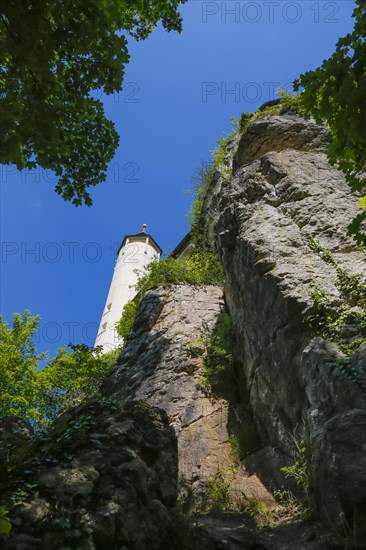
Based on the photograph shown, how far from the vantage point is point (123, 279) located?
114 feet

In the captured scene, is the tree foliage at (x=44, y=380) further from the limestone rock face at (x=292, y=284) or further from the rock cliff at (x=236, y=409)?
the limestone rock face at (x=292, y=284)

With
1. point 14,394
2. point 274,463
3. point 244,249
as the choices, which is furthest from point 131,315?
point 274,463

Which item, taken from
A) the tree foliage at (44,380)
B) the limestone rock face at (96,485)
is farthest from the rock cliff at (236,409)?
the tree foliage at (44,380)

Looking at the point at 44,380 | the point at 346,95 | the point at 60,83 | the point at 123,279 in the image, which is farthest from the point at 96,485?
the point at 123,279

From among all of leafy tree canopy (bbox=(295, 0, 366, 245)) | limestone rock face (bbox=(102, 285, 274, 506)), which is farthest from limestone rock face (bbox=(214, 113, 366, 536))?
leafy tree canopy (bbox=(295, 0, 366, 245))

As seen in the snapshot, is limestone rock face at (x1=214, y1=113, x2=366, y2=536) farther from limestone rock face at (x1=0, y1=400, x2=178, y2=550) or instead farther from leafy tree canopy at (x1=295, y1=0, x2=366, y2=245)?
leafy tree canopy at (x1=295, y1=0, x2=366, y2=245)

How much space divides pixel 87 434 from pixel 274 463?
3.76 meters

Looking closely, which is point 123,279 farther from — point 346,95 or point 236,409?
point 346,95

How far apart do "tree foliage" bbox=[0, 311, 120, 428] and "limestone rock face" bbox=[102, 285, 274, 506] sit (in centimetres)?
242

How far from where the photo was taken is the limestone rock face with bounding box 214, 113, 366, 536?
505cm

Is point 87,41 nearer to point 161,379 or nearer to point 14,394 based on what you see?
point 161,379

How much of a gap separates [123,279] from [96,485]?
100ft

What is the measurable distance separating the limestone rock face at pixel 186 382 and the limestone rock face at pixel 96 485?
2.02 meters

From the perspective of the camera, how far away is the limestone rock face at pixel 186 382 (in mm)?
8102
